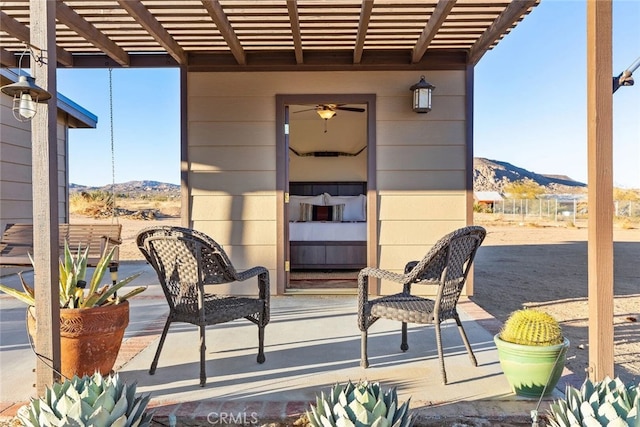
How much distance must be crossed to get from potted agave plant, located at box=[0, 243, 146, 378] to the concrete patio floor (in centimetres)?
25

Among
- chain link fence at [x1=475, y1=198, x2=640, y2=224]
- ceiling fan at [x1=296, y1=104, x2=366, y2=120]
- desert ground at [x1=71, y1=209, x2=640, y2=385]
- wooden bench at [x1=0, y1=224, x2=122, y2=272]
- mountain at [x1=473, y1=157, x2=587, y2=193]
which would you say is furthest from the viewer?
mountain at [x1=473, y1=157, x2=587, y2=193]

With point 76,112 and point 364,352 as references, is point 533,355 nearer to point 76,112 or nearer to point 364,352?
point 364,352

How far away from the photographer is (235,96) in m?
4.83

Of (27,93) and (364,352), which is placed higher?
(27,93)

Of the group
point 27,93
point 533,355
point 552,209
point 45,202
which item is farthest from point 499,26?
point 552,209

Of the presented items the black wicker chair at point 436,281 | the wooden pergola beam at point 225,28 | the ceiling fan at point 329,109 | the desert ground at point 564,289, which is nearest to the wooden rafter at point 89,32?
the wooden pergola beam at point 225,28

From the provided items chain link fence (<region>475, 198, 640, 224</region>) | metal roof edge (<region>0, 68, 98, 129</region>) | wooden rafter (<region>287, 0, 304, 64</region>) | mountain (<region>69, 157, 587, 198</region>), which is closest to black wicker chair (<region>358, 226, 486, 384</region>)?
wooden rafter (<region>287, 0, 304, 64</region>)

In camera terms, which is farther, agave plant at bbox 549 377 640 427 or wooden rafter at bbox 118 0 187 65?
wooden rafter at bbox 118 0 187 65

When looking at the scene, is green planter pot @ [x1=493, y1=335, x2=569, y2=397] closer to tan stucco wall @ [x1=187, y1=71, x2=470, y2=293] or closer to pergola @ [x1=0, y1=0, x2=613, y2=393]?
pergola @ [x1=0, y1=0, x2=613, y2=393]

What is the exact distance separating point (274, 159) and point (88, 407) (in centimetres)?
366

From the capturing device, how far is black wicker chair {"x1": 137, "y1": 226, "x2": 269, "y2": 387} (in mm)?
2396

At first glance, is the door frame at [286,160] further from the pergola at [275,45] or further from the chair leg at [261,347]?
the chair leg at [261,347]

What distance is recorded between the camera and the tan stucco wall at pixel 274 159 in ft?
15.7

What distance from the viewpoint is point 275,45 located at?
178 inches
